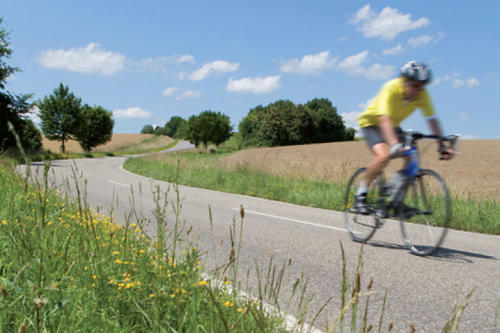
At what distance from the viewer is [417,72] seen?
4508mm

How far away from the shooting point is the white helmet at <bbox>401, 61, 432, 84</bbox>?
4.52m

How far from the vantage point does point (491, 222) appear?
21.0 feet

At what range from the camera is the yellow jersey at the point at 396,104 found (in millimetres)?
4746

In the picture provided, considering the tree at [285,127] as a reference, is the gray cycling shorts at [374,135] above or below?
below

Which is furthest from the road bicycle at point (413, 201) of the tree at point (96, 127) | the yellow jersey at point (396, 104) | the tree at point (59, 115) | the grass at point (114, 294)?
the tree at point (96, 127)

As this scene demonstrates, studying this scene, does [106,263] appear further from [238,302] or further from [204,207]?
→ [204,207]

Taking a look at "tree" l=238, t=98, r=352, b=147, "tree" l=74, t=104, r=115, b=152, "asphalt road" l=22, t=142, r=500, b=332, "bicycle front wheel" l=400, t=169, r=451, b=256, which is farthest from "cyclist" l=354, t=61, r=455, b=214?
"tree" l=238, t=98, r=352, b=147

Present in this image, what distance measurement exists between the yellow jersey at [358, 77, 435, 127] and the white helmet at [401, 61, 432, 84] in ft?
0.54

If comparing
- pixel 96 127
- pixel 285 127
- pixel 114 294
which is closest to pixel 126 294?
pixel 114 294

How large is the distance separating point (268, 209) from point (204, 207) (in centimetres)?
145

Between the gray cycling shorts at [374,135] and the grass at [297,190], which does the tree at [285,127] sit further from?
the gray cycling shorts at [374,135]

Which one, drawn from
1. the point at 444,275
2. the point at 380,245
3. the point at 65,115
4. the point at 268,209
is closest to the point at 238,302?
the point at 444,275

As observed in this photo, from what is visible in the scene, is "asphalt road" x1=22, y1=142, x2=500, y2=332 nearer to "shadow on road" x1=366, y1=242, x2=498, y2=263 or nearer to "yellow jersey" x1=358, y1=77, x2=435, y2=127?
"shadow on road" x1=366, y1=242, x2=498, y2=263

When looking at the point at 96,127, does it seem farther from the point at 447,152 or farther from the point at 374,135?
the point at 447,152
